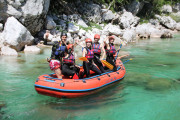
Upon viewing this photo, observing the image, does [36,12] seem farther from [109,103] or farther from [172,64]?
[109,103]

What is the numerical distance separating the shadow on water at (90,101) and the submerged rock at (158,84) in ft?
3.76

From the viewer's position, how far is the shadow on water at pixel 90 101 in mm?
4859

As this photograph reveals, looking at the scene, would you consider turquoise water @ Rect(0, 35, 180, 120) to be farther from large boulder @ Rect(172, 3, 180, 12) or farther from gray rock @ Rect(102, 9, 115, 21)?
large boulder @ Rect(172, 3, 180, 12)

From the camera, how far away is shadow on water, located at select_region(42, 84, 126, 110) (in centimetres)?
486

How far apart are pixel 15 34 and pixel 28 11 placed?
7.20 feet

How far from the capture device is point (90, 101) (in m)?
5.15

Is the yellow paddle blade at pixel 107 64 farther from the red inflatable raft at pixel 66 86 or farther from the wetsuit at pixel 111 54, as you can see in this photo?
the red inflatable raft at pixel 66 86

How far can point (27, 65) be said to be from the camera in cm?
869

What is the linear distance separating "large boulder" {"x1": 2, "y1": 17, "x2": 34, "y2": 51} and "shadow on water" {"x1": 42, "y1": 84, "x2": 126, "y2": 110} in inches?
283

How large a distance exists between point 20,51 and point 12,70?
165 inches

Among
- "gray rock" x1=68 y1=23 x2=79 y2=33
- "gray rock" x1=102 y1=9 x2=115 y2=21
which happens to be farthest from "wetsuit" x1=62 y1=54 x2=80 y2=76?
"gray rock" x1=102 y1=9 x2=115 y2=21

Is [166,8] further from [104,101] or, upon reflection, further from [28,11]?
[104,101]

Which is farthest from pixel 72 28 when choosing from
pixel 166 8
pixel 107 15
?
pixel 166 8

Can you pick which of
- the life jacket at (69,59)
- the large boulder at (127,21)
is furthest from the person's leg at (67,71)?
the large boulder at (127,21)
